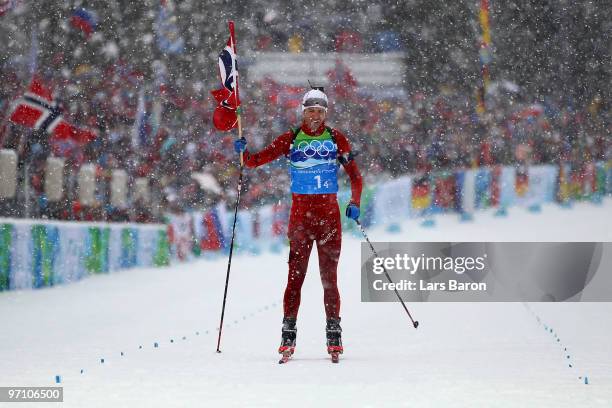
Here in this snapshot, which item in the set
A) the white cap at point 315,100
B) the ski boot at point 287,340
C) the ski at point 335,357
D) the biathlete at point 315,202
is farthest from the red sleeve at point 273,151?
the ski at point 335,357

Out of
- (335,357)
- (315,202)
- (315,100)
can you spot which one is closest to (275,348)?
(335,357)

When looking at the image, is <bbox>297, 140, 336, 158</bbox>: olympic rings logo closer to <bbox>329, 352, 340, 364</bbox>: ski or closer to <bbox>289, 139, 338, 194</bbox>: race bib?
<bbox>289, 139, 338, 194</bbox>: race bib

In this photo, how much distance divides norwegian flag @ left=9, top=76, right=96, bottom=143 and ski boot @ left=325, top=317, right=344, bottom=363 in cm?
1077

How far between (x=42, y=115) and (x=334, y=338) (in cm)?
1132

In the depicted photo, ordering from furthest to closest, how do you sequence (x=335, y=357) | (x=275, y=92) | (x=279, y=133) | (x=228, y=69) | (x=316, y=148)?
(x=275, y=92) < (x=279, y=133) < (x=228, y=69) < (x=316, y=148) < (x=335, y=357)

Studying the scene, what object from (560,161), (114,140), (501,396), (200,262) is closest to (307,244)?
(501,396)

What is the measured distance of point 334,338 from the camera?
6.64m

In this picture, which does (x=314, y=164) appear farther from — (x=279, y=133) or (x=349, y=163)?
(x=279, y=133)

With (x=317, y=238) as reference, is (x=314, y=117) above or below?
above

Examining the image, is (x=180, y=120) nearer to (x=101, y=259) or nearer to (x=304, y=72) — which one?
(x=304, y=72)

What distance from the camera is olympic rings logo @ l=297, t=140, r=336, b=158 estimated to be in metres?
6.84

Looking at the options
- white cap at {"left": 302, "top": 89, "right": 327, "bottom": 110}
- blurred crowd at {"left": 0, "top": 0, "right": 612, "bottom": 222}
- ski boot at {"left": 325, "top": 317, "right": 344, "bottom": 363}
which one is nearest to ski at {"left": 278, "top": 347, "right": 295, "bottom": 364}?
ski boot at {"left": 325, "top": 317, "right": 344, "bottom": 363}

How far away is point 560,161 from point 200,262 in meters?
12.0

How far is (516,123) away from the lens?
87.2 feet
